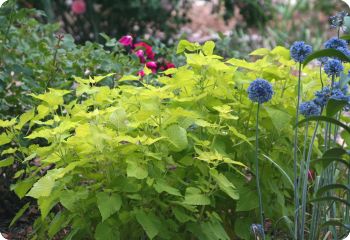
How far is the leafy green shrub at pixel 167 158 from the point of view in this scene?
2086mm

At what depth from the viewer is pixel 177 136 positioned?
212 centimetres

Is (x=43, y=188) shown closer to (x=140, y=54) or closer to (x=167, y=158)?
(x=167, y=158)

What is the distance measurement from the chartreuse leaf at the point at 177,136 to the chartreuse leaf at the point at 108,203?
259mm

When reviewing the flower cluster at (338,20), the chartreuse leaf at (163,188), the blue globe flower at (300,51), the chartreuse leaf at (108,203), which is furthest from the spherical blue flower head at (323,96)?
the chartreuse leaf at (108,203)

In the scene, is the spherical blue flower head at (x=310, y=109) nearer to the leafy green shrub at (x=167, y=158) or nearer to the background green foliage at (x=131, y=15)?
the leafy green shrub at (x=167, y=158)

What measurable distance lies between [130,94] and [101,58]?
897mm

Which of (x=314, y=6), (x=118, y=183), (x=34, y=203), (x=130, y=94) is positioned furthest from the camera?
(x=314, y=6)

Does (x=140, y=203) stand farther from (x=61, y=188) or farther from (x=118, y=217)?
(x=61, y=188)

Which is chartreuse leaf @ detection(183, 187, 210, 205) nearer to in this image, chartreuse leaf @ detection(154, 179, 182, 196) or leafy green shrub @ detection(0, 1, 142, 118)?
chartreuse leaf @ detection(154, 179, 182, 196)

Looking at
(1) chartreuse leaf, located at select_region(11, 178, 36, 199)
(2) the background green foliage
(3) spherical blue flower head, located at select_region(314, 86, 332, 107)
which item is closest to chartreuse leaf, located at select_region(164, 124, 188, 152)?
(3) spherical blue flower head, located at select_region(314, 86, 332, 107)

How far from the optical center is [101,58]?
133 inches

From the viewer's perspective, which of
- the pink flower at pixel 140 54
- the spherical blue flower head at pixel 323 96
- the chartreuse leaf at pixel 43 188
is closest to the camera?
the chartreuse leaf at pixel 43 188

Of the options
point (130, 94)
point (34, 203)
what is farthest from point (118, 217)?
point (34, 203)

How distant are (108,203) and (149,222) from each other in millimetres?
154
